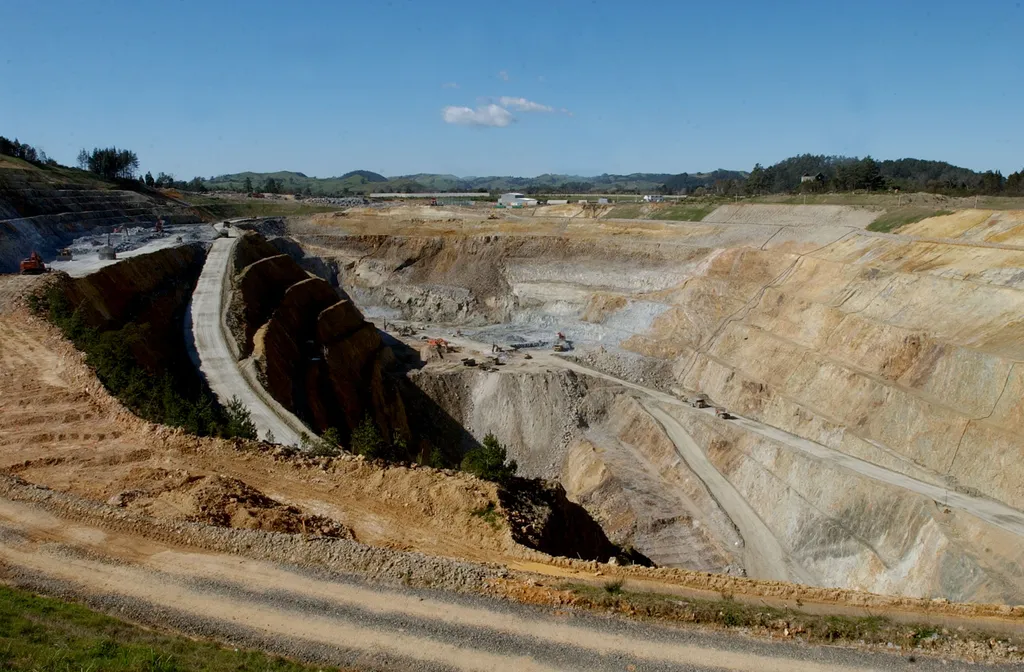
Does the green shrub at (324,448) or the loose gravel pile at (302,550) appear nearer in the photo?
the loose gravel pile at (302,550)

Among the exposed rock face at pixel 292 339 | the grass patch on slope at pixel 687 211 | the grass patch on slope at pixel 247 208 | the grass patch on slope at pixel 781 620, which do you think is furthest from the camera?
the grass patch on slope at pixel 247 208

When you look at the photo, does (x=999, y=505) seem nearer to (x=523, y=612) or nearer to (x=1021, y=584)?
(x=1021, y=584)

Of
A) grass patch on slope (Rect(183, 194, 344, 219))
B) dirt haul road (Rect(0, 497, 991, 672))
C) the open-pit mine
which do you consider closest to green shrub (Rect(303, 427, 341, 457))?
the open-pit mine

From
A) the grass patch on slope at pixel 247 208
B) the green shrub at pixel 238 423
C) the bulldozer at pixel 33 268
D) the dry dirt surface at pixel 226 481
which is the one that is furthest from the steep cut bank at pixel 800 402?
the grass patch on slope at pixel 247 208

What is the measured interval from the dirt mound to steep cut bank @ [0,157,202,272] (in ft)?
129

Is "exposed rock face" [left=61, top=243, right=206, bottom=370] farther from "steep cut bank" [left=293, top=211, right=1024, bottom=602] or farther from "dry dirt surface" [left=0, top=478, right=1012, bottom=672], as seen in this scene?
"steep cut bank" [left=293, top=211, right=1024, bottom=602]

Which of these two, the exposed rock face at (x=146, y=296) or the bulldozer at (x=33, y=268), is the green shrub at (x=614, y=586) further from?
the bulldozer at (x=33, y=268)

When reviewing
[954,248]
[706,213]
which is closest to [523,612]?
[954,248]

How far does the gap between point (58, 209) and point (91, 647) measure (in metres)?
69.1

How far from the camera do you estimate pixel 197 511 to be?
16688mm

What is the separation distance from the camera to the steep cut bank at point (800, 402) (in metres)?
29.3

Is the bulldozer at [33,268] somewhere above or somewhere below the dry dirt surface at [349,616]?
above

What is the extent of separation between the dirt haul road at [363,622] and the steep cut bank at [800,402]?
1747 cm

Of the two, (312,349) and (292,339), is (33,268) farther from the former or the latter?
(312,349)
